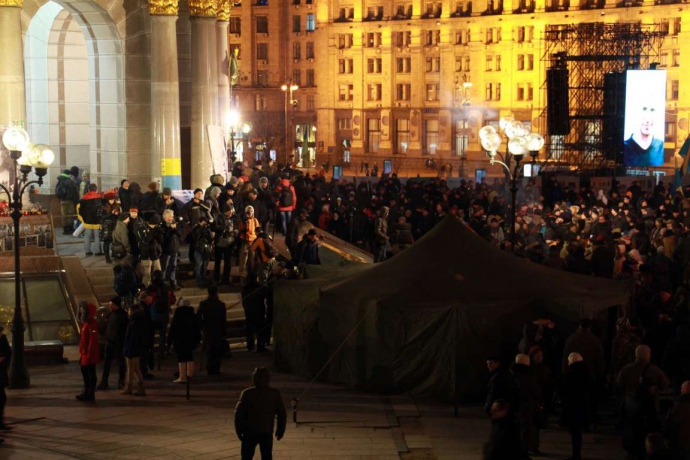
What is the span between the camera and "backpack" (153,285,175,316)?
21062mm

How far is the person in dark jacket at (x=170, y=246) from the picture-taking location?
24719 mm

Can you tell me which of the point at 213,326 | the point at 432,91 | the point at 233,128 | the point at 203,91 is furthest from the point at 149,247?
the point at 432,91

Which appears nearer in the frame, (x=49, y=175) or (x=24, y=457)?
(x=24, y=457)

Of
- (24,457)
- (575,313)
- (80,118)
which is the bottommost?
(24,457)

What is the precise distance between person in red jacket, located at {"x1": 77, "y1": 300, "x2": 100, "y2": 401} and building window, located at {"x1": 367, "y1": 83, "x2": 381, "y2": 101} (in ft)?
294

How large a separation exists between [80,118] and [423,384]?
21274mm

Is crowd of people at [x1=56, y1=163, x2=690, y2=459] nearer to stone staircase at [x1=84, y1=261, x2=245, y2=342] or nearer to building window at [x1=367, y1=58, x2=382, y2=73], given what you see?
stone staircase at [x1=84, y1=261, x2=245, y2=342]

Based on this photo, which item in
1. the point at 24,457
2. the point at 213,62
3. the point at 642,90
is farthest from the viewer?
the point at 642,90

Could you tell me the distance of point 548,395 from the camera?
16734 millimetres

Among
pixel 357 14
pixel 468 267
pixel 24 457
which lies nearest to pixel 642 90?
pixel 468 267

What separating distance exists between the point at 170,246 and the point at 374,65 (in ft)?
275

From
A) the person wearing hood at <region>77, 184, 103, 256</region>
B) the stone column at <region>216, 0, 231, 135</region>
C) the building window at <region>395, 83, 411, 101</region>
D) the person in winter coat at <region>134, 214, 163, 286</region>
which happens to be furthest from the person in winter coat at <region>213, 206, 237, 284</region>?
the building window at <region>395, 83, 411, 101</region>

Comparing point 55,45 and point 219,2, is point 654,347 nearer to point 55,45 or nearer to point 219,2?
point 219,2

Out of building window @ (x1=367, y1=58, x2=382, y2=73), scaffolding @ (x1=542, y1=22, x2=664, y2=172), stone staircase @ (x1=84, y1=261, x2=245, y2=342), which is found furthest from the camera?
building window @ (x1=367, y1=58, x2=382, y2=73)
